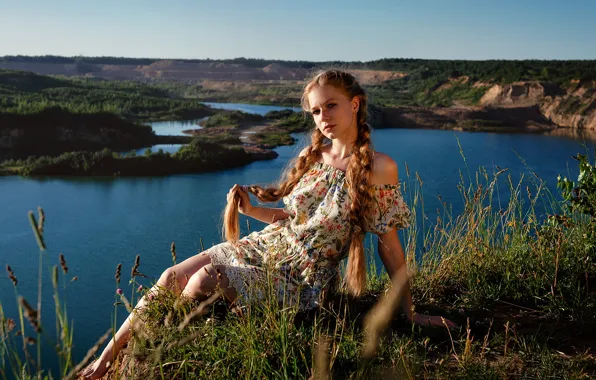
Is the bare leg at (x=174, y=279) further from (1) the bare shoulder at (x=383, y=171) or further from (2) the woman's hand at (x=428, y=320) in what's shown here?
(2) the woman's hand at (x=428, y=320)

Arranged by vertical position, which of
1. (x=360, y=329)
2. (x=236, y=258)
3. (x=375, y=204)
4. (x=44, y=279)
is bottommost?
(x=44, y=279)

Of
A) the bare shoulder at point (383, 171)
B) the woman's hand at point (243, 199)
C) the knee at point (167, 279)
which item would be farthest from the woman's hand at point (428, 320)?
the knee at point (167, 279)

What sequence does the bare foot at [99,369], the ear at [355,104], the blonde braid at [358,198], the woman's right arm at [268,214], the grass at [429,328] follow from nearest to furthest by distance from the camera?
the grass at [429,328] < the bare foot at [99,369] < the blonde braid at [358,198] < the ear at [355,104] < the woman's right arm at [268,214]

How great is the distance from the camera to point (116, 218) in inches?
296

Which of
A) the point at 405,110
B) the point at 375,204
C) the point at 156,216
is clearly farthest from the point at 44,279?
the point at 405,110

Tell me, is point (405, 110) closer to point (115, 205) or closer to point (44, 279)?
point (115, 205)

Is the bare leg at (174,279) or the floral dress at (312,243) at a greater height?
the floral dress at (312,243)

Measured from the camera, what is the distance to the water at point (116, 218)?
4811mm

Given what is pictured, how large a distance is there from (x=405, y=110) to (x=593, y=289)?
52.6 feet

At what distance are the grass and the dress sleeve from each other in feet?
1.09

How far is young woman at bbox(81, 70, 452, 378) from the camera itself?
2.06 m

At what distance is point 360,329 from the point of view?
2088 millimetres

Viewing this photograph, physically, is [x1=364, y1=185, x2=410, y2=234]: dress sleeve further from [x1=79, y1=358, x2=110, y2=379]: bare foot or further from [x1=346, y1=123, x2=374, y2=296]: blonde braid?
[x1=79, y1=358, x2=110, y2=379]: bare foot

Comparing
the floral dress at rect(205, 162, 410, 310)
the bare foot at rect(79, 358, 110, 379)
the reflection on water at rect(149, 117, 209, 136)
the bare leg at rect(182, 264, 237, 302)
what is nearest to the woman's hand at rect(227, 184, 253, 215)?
the floral dress at rect(205, 162, 410, 310)
